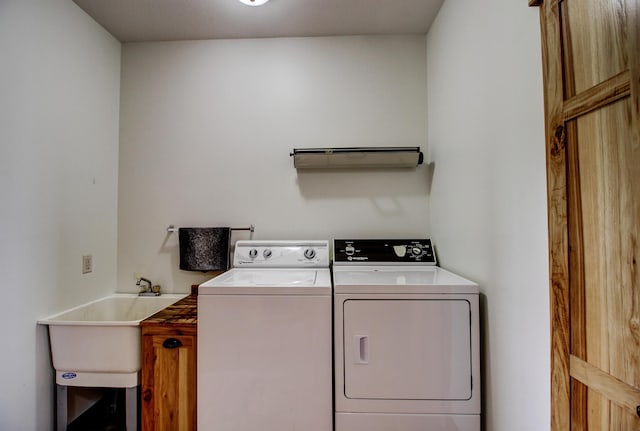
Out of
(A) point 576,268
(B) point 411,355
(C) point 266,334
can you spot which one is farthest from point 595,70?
(C) point 266,334

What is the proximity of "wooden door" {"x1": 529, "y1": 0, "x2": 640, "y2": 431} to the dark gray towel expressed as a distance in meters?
1.87

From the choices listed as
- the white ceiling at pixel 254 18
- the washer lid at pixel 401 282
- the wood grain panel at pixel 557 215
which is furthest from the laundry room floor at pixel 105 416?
the white ceiling at pixel 254 18

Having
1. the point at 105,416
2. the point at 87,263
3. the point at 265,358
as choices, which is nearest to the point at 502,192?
the point at 265,358

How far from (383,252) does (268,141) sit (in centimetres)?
118

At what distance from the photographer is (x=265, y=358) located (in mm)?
1396

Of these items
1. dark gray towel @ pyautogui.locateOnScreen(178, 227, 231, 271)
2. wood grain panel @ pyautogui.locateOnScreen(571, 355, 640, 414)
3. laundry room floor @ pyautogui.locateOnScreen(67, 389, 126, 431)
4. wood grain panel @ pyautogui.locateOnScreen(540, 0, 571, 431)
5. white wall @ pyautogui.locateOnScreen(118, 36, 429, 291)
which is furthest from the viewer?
white wall @ pyautogui.locateOnScreen(118, 36, 429, 291)

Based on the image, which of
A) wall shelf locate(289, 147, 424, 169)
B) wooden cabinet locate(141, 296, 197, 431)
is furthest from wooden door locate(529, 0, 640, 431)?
wooden cabinet locate(141, 296, 197, 431)

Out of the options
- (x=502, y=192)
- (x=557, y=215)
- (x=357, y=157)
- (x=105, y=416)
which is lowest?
(x=105, y=416)

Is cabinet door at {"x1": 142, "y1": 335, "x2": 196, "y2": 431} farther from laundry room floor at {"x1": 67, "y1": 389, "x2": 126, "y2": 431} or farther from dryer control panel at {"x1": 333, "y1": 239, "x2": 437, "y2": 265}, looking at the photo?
dryer control panel at {"x1": 333, "y1": 239, "x2": 437, "y2": 265}

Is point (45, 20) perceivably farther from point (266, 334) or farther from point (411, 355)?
point (411, 355)

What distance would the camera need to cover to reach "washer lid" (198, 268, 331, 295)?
1415 millimetres

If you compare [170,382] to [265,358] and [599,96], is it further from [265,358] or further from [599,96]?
[599,96]

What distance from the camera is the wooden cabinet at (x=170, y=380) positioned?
153cm

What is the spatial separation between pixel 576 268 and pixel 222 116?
7.32ft
